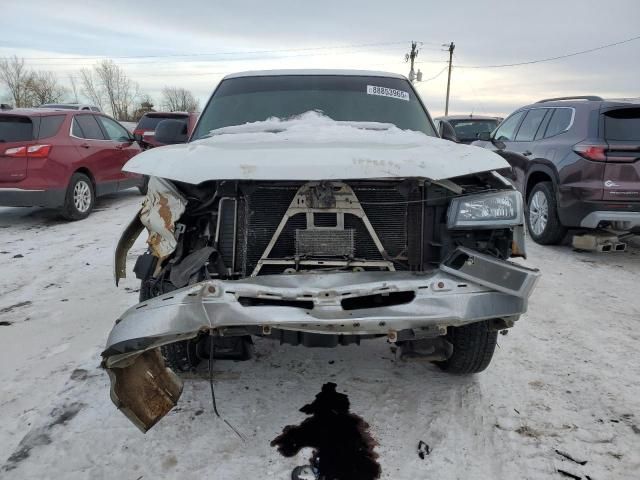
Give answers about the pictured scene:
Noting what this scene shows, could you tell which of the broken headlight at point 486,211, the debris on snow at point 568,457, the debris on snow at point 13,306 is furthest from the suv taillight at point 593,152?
the debris on snow at point 13,306

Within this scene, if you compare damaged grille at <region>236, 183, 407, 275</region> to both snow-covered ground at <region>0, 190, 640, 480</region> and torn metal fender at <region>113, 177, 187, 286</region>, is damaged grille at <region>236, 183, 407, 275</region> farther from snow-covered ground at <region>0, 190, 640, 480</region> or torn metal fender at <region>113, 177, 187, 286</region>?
snow-covered ground at <region>0, 190, 640, 480</region>

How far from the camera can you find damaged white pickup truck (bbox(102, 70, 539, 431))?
2.24 m

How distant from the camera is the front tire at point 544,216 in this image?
21.1ft

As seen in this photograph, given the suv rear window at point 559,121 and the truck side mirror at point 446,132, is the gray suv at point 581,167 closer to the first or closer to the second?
→ the suv rear window at point 559,121

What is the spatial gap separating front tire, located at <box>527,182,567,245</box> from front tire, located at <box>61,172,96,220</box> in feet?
22.5

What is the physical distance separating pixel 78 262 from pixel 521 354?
470cm

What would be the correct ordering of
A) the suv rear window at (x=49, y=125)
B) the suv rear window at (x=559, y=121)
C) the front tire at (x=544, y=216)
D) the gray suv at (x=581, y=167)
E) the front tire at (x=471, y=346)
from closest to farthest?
the front tire at (x=471, y=346) < the gray suv at (x=581, y=167) < the suv rear window at (x=559, y=121) < the front tire at (x=544, y=216) < the suv rear window at (x=49, y=125)

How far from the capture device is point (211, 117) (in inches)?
159

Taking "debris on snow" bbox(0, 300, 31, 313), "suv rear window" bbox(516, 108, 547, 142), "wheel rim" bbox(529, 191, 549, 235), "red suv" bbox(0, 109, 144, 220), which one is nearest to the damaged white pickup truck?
"debris on snow" bbox(0, 300, 31, 313)

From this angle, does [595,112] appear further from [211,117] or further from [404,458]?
[404,458]

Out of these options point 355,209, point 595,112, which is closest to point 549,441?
point 355,209

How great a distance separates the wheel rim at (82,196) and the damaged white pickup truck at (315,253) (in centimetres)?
580

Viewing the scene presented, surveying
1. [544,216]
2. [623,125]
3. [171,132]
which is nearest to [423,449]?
[171,132]

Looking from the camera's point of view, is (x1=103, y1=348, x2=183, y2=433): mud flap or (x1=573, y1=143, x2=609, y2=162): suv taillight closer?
(x1=103, y1=348, x2=183, y2=433): mud flap
